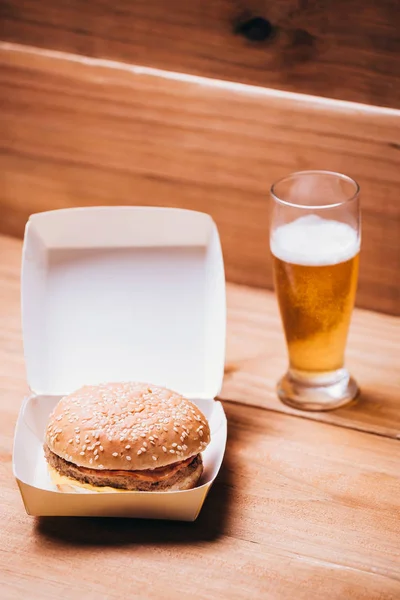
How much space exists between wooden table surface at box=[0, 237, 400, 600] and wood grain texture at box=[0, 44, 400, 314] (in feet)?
1.00

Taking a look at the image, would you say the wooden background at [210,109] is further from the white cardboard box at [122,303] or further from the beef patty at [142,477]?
the beef patty at [142,477]

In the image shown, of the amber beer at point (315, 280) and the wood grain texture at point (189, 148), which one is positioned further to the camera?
the wood grain texture at point (189, 148)

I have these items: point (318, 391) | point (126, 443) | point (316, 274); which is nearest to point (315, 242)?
point (316, 274)

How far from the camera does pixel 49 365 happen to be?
4.40 feet

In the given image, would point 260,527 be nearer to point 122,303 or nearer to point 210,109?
point 122,303

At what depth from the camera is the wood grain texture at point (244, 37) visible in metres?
1.44

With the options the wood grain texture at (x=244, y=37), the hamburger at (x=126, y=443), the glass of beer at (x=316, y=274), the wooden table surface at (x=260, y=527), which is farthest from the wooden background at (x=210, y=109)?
the hamburger at (x=126, y=443)

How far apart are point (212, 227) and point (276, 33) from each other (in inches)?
14.4

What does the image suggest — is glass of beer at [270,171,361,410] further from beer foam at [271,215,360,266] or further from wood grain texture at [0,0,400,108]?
wood grain texture at [0,0,400,108]

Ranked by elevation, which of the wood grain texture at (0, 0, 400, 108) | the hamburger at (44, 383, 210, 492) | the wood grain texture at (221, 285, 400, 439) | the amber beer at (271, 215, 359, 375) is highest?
the wood grain texture at (0, 0, 400, 108)

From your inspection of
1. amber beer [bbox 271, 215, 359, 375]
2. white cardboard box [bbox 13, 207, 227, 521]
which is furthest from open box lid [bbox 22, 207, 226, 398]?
amber beer [bbox 271, 215, 359, 375]

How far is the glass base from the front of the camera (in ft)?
4.42

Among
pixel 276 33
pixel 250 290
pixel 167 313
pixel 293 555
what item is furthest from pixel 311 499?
pixel 276 33

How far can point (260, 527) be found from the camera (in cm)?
111
